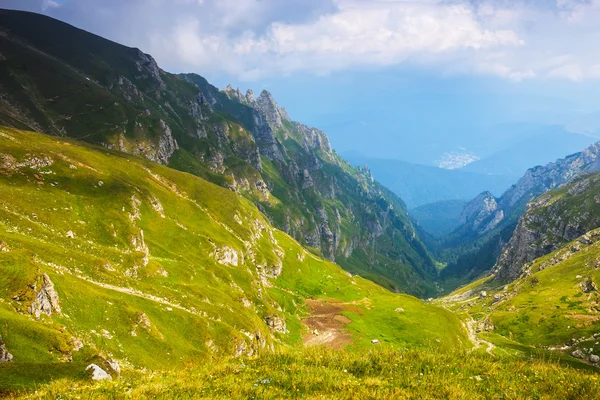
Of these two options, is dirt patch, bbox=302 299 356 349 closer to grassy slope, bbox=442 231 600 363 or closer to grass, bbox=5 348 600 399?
grassy slope, bbox=442 231 600 363

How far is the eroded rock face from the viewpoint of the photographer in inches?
1599

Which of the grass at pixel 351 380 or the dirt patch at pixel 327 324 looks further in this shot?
the dirt patch at pixel 327 324

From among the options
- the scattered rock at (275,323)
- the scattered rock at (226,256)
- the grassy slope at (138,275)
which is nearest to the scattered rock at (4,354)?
the grassy slope at (138,275)

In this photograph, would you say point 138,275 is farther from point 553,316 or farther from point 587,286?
point 587,286

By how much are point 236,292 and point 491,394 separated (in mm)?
89142

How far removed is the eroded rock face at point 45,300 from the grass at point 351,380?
35.0 m

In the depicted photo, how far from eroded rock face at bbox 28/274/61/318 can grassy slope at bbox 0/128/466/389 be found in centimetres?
96

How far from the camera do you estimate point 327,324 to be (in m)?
111

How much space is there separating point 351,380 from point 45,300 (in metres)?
45.8

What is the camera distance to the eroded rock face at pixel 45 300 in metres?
40.6

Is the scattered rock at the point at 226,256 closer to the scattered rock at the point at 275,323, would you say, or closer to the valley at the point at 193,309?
the valley at the point at 193,309

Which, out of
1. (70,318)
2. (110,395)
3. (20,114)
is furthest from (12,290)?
(20,114)

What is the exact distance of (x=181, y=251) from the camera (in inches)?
3989

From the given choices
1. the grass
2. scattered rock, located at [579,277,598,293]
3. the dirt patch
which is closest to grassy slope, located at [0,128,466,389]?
the grass
